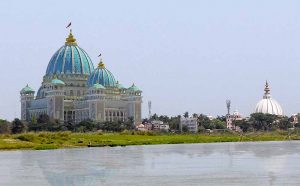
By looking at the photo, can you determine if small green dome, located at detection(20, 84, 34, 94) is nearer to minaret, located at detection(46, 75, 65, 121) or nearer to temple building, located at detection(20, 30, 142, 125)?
temple building, located at detection(20, 30, 142, 125)

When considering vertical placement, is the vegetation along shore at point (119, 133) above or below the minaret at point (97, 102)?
below

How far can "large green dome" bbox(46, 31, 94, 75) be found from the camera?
12104 centimetres

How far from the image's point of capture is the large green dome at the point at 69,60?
121037 mm

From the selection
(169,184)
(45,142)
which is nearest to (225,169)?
(169,184)

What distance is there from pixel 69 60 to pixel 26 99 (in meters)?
13.1

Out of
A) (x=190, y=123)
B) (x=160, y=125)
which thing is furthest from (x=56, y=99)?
(x=190, y=123)

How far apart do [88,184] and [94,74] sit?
10271cm

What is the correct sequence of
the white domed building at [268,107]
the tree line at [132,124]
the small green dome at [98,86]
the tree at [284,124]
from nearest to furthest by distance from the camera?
the tree line at [132,124]
the small green dome at [98,86]
the tree at [284,124]
the white domed building at [268,107]

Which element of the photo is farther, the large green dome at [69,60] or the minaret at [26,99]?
the minaret at [26,99]

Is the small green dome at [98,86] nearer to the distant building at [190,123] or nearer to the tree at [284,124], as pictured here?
the distant building at [190,123]

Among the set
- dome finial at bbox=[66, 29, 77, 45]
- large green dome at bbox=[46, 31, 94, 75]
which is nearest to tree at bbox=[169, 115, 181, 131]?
large green dome at bbox=[46, 31, 94, 75]

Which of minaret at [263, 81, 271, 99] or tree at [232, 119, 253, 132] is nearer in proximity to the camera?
tree at [232, 119, 253, 132]

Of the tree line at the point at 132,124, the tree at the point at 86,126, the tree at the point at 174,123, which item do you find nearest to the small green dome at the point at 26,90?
the tree line at the point at 132,124

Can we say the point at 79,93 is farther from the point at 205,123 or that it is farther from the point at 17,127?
the point at 17,127
